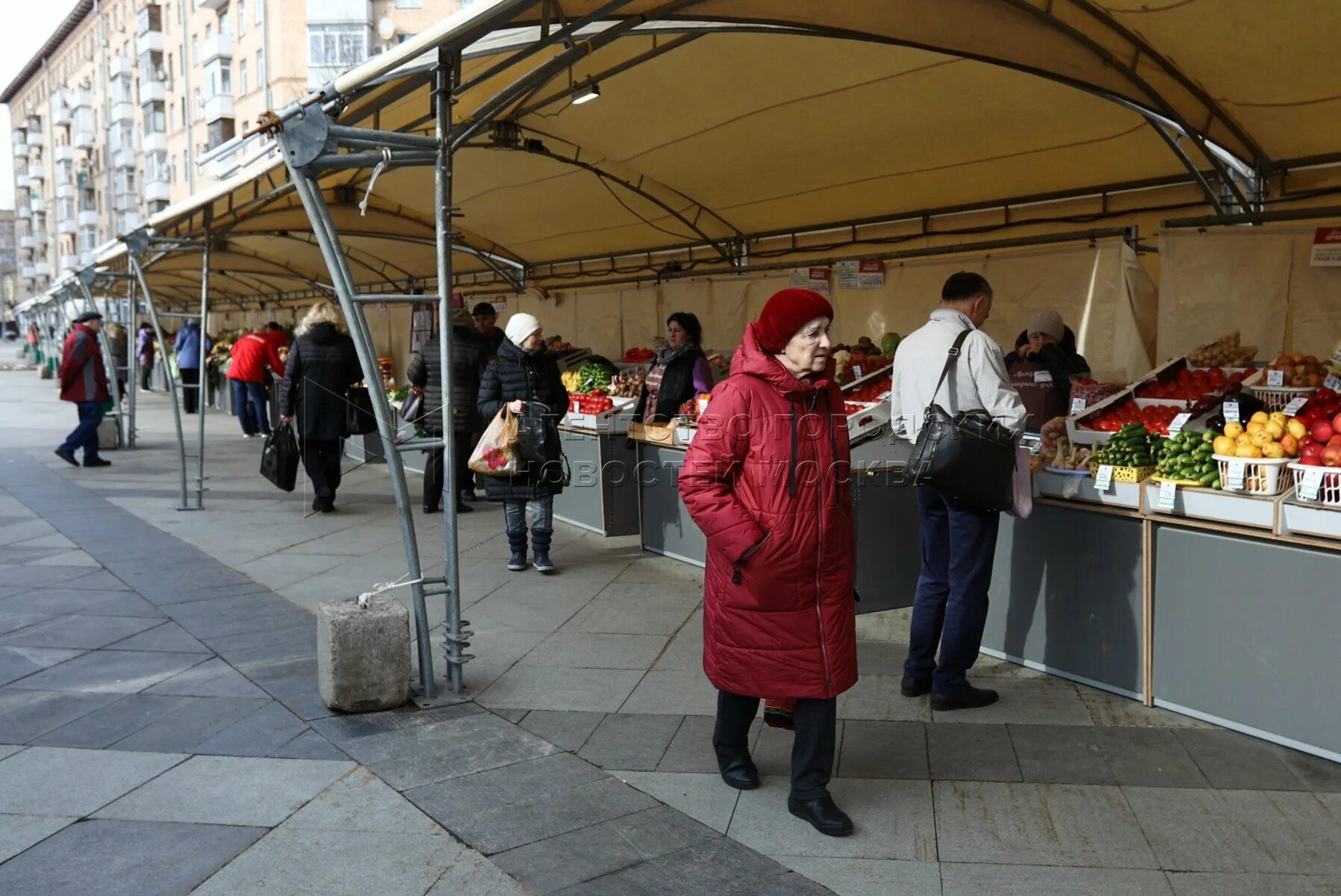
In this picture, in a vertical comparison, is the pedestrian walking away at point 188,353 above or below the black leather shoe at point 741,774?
above

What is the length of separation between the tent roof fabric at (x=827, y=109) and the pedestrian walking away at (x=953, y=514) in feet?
7.12

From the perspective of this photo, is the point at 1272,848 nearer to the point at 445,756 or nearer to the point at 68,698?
the point at 445,756

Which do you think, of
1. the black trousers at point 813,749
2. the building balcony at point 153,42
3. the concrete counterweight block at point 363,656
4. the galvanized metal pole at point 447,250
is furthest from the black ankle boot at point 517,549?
the building balcony at point 153,42

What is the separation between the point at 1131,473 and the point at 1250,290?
13.4 feet

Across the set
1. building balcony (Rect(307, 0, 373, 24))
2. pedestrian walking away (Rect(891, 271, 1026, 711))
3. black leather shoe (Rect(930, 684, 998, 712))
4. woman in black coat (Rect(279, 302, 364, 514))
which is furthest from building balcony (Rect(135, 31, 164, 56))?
black leather shoe (Rect(930, 684, 998, 712))

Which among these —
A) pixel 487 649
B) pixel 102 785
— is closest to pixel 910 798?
pixel 487 649

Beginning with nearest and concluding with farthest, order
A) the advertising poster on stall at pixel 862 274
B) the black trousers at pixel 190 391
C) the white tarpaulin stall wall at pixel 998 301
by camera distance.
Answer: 1. the white tarpaulin stall wall at pixel 998 301
2. the advertising poster on stall at pixel 862 274
3. the black trousers at pixel 190 391

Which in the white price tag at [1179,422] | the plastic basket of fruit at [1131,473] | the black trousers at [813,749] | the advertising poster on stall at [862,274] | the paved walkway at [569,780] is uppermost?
the advertising poster on stall at [862,274]

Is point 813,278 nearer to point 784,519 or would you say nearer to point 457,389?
point 457,389

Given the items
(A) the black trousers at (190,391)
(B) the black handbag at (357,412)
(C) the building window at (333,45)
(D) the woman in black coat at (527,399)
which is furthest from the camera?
(C) the building window at (333,45)

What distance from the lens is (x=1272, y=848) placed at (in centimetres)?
346

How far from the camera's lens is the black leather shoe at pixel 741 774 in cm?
399

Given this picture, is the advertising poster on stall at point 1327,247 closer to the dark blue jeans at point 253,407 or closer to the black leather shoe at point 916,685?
the black leather shoe at point 916,685

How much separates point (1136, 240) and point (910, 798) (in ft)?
20.0
